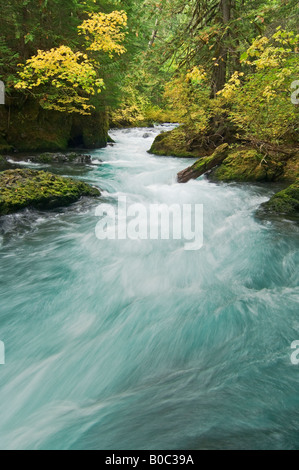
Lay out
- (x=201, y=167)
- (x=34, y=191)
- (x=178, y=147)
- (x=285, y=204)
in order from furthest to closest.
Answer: (x=178, y=147) < (x=201, y=167) < (x=285, y=204) < (x=34, y=191)

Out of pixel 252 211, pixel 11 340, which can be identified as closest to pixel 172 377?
pixel 11 340

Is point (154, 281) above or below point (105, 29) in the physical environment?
below

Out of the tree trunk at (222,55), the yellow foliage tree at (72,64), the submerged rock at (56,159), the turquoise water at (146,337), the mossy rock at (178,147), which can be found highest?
the tree trunk at (222,55)

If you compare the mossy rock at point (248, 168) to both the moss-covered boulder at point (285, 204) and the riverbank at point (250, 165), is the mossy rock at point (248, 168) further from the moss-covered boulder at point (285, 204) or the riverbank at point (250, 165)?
the moss-covered boulder at point (285, 204)

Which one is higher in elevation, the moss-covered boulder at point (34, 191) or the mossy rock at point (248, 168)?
the mossy rock at point (248, 168)

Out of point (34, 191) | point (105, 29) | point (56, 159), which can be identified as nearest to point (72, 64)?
point (105, 29)

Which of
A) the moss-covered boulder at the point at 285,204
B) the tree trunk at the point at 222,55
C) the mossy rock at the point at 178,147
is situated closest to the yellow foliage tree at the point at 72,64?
the tree trunk at the point at 222,55

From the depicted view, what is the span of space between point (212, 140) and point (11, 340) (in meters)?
11.1

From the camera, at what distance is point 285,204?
19.6ft

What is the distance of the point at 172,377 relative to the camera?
2426 mm

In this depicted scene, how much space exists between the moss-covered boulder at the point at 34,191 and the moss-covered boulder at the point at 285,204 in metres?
4.46

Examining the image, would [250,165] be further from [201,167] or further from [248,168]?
[201,167]

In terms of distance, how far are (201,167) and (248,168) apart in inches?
58.2

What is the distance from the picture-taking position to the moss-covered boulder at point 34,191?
512 cm
